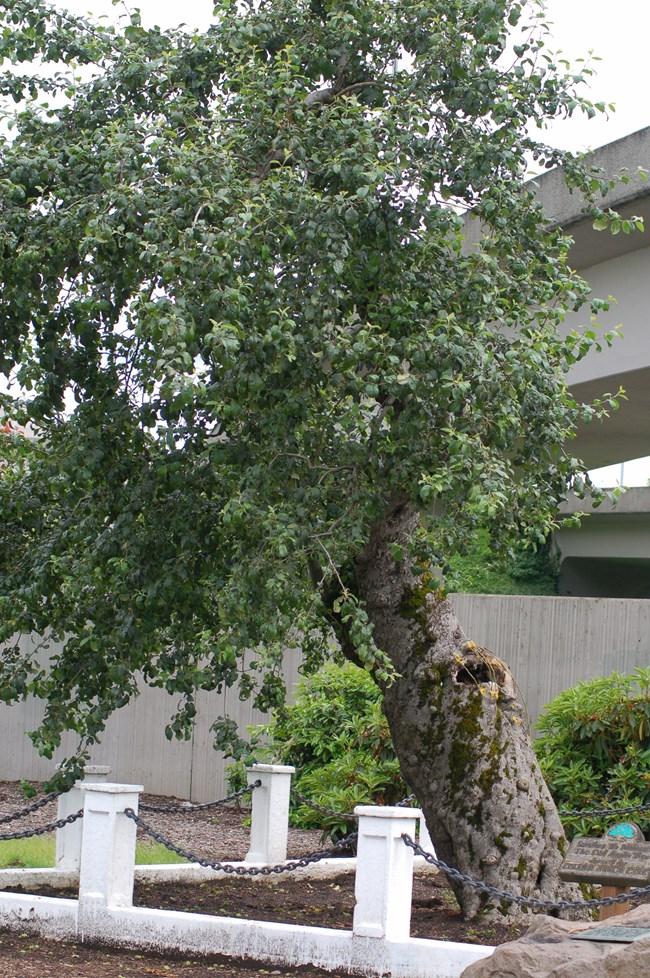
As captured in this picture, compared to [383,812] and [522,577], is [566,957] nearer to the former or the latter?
[383,812]

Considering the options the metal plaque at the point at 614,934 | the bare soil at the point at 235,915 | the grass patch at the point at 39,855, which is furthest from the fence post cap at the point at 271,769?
the metal plaque at the point at 614,934

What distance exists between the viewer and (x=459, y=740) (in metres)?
7.67

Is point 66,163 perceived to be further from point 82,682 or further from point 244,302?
point 82,682

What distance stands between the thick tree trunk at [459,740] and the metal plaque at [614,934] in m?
2.24

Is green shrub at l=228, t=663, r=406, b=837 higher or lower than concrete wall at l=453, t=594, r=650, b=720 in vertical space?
lower

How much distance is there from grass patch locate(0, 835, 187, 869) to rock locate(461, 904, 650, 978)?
5.38m

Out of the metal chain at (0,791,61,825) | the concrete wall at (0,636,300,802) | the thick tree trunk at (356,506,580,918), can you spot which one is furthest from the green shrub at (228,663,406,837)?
the thick tree trunk at (356,506,580,918)

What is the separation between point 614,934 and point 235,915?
11.5 ft

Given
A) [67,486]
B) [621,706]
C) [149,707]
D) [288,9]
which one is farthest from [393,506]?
[149,707]

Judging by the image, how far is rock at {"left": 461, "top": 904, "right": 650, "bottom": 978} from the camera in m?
4.79

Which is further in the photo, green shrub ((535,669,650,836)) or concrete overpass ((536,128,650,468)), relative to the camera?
concrete overpass ((536,128,650,468))

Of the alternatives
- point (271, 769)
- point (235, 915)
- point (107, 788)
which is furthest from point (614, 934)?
point (271, 769)

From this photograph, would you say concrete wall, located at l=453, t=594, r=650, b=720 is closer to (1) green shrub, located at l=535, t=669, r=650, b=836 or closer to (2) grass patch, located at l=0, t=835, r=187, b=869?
(1) green shrub, located at l=535, t=669, r=650, b=836

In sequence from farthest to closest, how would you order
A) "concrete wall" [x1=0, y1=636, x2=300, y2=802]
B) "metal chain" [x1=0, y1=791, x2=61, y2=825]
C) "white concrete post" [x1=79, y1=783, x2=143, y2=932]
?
"concrete wall" [x1=0, y1=636, x2=300, y2=802]
"metal chain" [x1=0, y1=791, x2=61, y2=825]
"white concrete post" [x1=79, y1=783, x2=143, y2=932]
